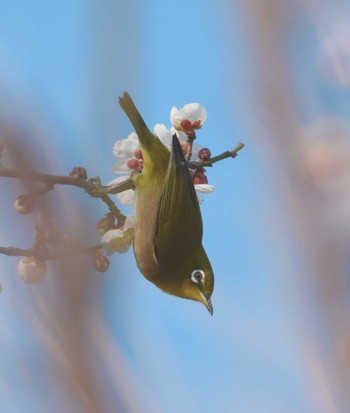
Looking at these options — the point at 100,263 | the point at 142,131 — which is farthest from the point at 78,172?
the point at 142,131

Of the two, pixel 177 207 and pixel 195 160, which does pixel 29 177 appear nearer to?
pixel 195 160

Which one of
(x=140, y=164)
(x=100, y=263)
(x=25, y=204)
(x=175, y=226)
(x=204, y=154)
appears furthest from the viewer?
(x=175, y=226)

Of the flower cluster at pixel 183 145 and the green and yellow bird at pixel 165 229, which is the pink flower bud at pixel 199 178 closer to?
the flower cluster at pixel 183 145

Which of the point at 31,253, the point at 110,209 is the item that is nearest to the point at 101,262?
the point at 31,253

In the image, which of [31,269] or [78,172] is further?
[78,172]

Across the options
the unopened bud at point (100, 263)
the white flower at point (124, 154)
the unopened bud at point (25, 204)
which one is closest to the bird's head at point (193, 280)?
the white flower at point (124, 154)

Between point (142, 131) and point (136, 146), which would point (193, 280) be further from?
point (142, 131)

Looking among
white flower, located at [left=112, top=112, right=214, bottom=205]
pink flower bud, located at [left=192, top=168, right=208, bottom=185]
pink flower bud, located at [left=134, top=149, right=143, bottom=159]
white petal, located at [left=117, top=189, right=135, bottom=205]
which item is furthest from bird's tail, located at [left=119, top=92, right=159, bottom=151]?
pink flower bud, located at [left=192, top=168, right=208, bottom=185]
